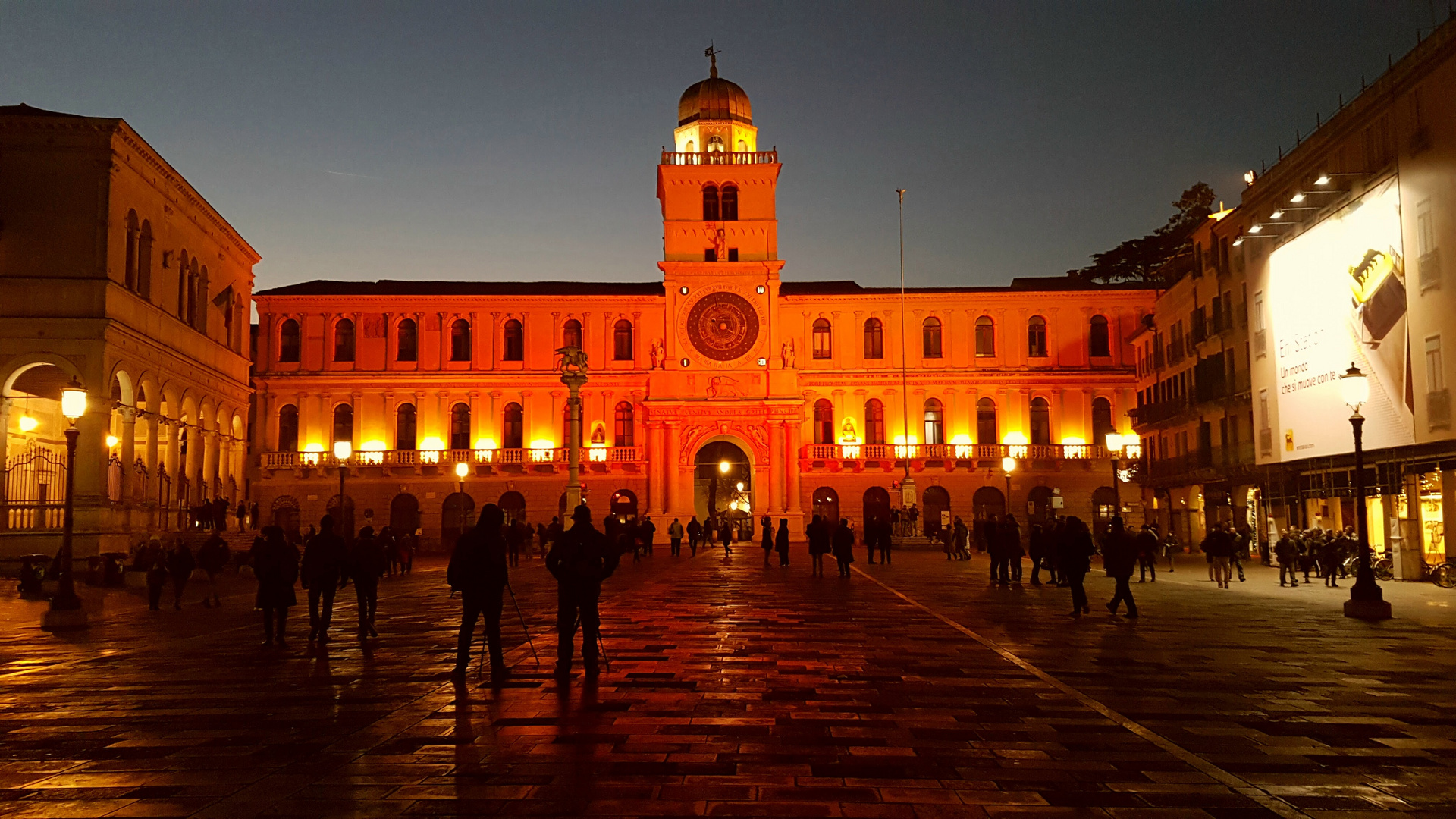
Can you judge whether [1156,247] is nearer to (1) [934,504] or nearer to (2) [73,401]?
(1) [934,504]

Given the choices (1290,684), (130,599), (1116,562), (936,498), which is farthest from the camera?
(936,498)

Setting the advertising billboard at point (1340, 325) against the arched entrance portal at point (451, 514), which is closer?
the advertising billboard at point (1340, 325)

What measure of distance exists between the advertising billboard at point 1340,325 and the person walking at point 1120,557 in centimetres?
1161

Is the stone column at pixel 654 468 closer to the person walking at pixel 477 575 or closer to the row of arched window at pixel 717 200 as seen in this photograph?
the row of arched window at pixel 717 200

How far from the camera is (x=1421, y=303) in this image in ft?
84.3

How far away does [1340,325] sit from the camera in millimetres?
28250

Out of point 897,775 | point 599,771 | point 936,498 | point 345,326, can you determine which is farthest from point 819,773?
point 345,326

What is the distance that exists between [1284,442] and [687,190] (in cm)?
3533

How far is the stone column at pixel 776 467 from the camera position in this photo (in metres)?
56.8

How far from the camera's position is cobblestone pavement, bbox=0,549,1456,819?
6.27 m

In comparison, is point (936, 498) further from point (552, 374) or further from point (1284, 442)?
point (1284, 442)

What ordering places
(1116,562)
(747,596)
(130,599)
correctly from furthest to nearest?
(130,599)
(747,596)
(1116,562)

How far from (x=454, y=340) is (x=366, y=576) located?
4782 centimetres

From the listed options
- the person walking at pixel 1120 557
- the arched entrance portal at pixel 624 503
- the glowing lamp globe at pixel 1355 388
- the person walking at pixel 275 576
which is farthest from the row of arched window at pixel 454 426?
the person walking at pixel 275 576
